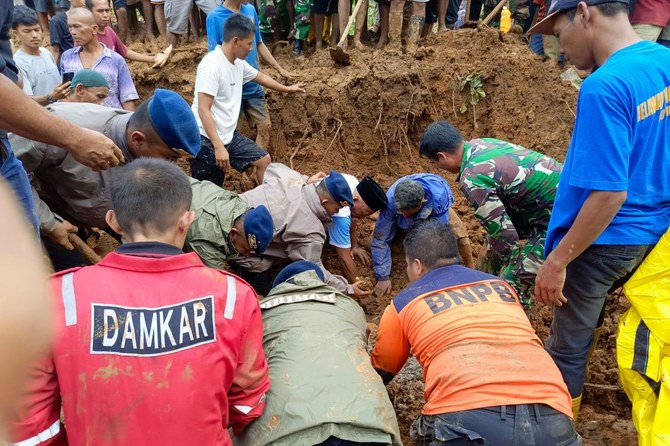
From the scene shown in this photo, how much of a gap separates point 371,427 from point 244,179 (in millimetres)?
3946

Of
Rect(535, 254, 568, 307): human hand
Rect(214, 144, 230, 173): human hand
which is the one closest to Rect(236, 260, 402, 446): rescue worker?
Rect(535, 254, 568, 307): human hand

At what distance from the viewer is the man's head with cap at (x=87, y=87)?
4059 mm

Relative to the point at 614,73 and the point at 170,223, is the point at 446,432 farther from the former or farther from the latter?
the point at 614,73

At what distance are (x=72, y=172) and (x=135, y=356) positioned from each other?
5.69ft

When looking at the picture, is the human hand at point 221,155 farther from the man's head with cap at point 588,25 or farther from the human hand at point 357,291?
the man's head with cap at point 588,25

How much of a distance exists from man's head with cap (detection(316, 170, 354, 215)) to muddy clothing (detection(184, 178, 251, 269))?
2.21ft

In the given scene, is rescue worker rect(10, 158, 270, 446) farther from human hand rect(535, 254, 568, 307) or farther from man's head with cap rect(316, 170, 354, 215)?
man's head with cap rect(316, 170, 354, 215)

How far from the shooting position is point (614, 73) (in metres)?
2.12

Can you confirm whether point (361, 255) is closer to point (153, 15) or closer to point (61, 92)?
point (61, 92)

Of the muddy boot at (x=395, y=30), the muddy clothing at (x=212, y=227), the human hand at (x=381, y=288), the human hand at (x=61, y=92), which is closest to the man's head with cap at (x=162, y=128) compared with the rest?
the muddy clothing at (x=212, y=227)

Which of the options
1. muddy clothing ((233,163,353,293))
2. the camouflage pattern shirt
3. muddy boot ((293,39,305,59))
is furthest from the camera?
muddy boot ((293,39,305,59))

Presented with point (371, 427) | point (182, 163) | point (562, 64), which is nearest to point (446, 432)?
point (371, 427)

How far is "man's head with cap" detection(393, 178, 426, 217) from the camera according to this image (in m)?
4.02

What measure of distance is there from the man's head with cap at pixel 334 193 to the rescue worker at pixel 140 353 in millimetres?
2107
